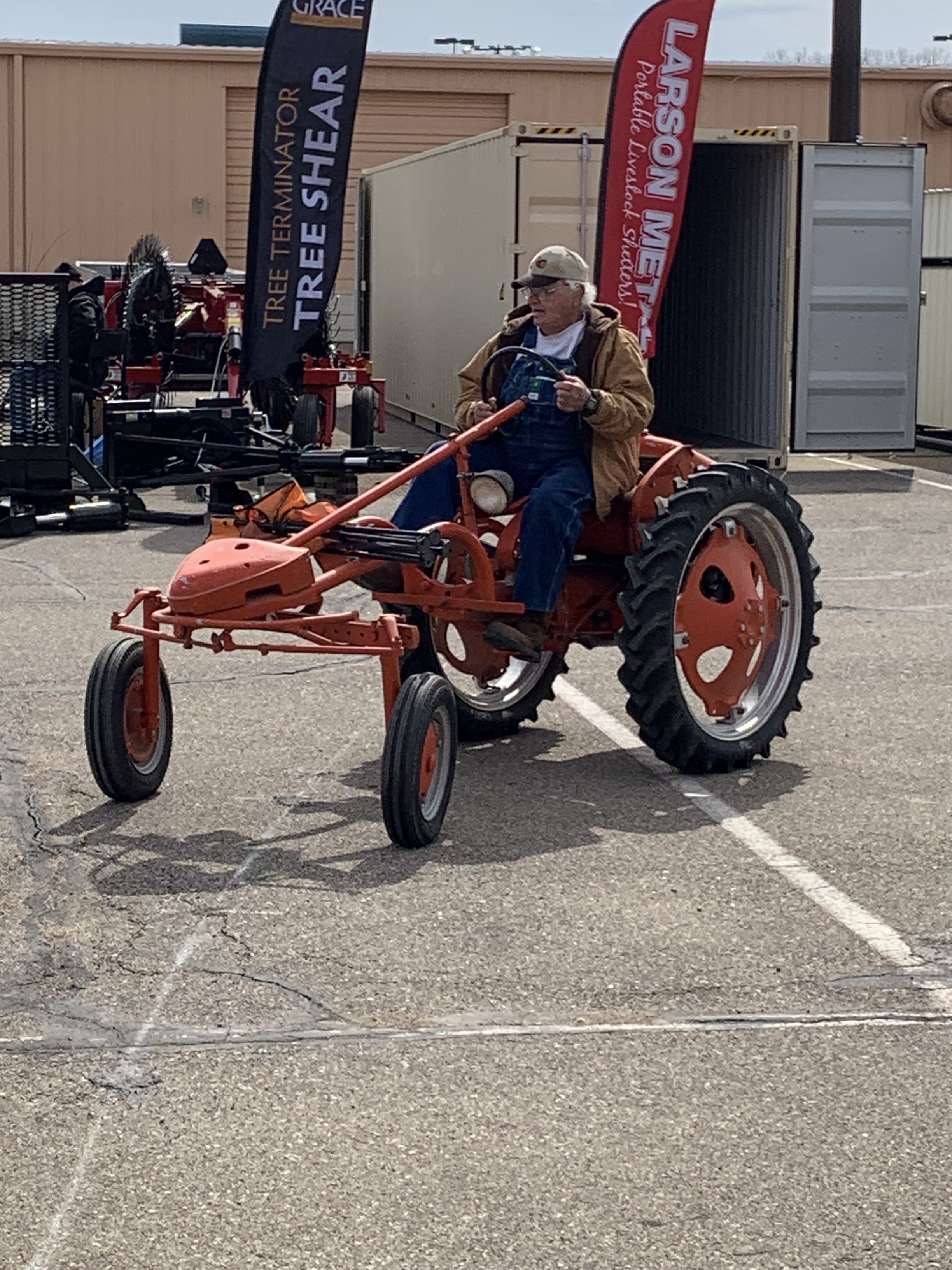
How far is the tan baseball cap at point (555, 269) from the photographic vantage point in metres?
7.34

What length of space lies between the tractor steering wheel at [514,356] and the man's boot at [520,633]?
80cm

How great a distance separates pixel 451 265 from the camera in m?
19.6

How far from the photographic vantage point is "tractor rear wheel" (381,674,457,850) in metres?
6.17

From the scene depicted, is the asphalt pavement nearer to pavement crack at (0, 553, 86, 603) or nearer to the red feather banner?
pavement crack at (0, 553, 86, 603)

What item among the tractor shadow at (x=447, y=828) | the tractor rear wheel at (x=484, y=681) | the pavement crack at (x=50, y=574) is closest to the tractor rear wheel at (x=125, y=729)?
the tractor shadow at (x=447, y=828)

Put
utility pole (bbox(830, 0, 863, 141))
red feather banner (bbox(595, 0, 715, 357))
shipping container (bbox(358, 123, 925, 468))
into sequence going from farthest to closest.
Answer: utility pole (bbox(830, 0, 863, 141)) → shipping container (bbox(358, 123, 925, 468)) → red feather banner (bbox(595, 0, 715, 357))

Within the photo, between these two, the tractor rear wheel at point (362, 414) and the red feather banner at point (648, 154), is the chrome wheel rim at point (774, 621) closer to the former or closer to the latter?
the red feather banner at point (648, 154)

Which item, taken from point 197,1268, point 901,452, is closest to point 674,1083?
point 197,1268

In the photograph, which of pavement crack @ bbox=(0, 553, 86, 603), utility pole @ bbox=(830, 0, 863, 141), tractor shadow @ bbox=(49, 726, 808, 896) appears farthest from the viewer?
utility pole @ bbox=(830, 0, 863, 141)

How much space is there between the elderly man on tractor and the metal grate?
6.81 metres

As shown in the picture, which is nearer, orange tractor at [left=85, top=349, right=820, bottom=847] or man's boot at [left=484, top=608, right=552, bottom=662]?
orange tractor at [left=85, top=349, right=820, bottom=847]

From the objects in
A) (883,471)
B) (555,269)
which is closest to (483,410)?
(555,269)

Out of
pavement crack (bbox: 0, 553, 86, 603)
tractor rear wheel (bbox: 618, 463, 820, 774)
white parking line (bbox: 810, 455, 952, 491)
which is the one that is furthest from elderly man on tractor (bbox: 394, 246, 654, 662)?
white parking line (bbox: 810, 455, 952, 491)

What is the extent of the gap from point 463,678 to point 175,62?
99.4 feet
